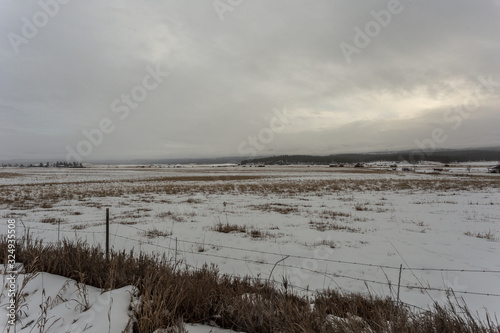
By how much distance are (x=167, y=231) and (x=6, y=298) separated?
702cm

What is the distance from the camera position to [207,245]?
8.57m

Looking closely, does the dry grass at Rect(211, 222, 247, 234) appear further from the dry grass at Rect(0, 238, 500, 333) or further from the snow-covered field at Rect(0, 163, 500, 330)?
the dry grass at Rect(0, 238, 500, 333)

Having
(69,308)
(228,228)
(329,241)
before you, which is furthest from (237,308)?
(228,228)

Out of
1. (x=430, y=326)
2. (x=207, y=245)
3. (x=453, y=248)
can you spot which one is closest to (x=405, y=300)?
(x=430, y=326)

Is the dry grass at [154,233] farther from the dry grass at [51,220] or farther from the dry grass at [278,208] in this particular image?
the dry grass at [278,208]

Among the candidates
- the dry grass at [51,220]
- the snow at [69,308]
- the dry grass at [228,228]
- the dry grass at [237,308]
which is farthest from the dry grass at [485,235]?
the dry grass at [51,220]

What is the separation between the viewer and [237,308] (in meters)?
3.14

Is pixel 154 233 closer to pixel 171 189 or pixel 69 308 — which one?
pixel 69 308

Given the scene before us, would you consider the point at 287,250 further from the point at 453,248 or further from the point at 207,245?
the point at 453,248

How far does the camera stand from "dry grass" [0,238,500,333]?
8.86ft

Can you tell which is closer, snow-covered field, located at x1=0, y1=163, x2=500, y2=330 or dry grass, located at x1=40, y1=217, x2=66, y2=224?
snow-covered field, located at x1=0, y1=163, x2=500, y2=330

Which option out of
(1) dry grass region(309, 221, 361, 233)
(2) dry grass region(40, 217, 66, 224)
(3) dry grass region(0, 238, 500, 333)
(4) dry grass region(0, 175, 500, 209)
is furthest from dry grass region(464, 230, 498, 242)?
(2) dry grass region(40, 217, 66, 224)

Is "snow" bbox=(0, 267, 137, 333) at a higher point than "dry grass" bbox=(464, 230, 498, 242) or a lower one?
higher

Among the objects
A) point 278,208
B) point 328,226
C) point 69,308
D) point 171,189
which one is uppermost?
point 69,308
